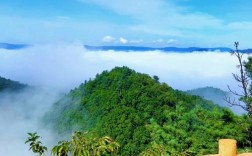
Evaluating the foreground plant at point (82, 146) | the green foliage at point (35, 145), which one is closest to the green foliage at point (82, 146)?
the foreground plant at point (82, 146)

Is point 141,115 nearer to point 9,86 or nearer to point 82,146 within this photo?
point 82,146

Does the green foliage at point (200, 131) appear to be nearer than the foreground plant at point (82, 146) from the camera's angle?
No

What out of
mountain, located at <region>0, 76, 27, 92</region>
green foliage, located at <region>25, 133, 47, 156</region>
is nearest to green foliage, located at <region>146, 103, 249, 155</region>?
green foliage, located at <region>25, 133, 47, 156</region>

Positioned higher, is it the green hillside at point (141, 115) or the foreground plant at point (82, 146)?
the foreground plant at point (82, 146)

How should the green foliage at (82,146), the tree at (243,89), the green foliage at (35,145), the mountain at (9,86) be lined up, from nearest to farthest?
the green foliage at (82,146), the green foliage at (35,145), the tree at (243,89), the mountain at (9,86)

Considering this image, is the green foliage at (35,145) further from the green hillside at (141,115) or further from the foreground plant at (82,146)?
the green hillside at (141,115)

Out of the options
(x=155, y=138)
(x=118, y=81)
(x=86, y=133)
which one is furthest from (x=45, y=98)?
(x=86, y=133)

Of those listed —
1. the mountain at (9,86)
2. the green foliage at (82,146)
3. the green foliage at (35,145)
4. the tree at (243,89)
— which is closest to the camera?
the green foliage at (82,146)

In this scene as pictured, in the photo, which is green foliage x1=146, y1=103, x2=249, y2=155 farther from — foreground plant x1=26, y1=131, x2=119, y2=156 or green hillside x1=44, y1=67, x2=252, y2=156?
foreground plant x1=26, y1=131, x2=119, y2=156

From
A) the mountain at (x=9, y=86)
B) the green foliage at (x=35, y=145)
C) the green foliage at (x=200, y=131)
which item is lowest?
the mountain at (x=9, y=86)
